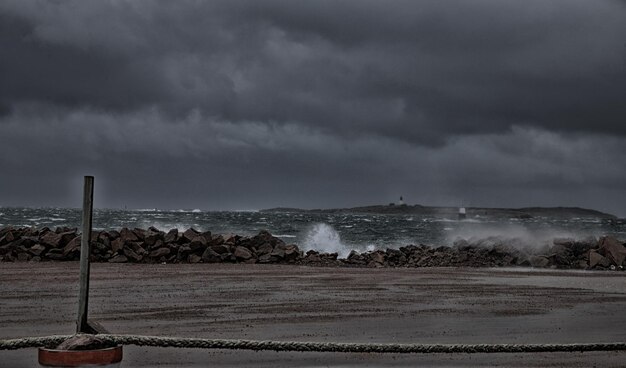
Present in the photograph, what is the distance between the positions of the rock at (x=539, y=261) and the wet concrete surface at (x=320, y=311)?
5269mm

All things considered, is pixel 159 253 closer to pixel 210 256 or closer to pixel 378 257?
pixel 210 256

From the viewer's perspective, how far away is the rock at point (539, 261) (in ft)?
80.5

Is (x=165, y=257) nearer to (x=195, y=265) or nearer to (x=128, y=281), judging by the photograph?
(x=195, y=265)

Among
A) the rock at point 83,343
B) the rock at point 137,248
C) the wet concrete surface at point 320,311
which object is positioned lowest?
the wet concrete surface at point 320,311

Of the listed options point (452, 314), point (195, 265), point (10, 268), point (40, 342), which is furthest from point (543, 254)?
point (40, 342)

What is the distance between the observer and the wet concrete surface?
26.5 feet

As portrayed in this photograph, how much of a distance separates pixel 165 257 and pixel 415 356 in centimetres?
1528

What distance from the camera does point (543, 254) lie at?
2538 centimetres

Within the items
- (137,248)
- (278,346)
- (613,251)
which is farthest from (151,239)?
(278,346)

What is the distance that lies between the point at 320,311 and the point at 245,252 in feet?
37.7

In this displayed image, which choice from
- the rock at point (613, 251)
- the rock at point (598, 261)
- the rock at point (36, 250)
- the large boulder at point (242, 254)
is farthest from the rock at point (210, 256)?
the rock at point (613, 251)

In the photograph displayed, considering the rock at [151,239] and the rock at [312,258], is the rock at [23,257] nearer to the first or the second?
the rock at [151,239]

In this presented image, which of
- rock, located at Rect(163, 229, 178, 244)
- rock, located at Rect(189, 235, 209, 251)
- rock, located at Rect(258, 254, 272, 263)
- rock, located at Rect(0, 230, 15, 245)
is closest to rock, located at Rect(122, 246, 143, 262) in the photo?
rock, located at Rect(163, 229, 178, 244)

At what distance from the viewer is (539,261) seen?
2470 cm
